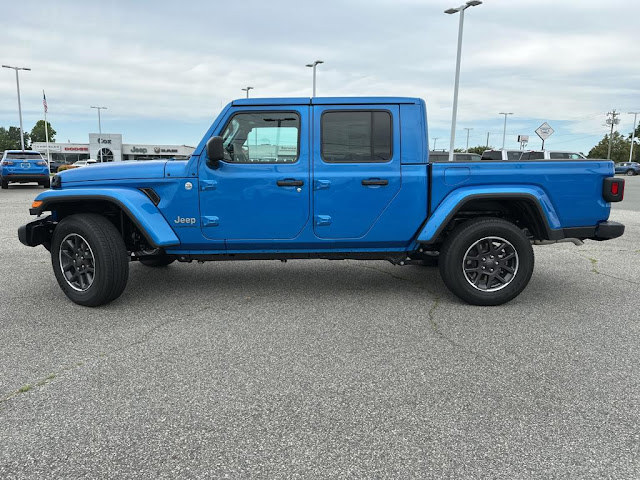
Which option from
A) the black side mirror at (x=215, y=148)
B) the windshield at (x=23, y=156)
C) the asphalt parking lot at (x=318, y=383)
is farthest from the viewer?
the windshield at (x=23, y=156)

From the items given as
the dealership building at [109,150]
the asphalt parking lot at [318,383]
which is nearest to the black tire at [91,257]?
the asphalt parking lot at [318,383]

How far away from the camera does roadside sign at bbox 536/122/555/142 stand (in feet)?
77.7

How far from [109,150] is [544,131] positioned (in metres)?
44.9

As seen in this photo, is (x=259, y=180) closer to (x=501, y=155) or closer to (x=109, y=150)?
(x=501, y=155)

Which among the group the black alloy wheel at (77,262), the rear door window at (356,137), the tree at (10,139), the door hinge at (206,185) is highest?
the tree at (10,139)

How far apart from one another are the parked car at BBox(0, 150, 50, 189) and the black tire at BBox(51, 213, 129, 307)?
17.2 m

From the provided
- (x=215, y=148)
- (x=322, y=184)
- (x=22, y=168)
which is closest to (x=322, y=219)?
(x=322, y=184)

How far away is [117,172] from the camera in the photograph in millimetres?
4438

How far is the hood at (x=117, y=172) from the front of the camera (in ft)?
14.4

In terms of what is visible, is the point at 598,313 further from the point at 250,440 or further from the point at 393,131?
the point at 250,440

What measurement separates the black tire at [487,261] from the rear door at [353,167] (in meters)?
0.77

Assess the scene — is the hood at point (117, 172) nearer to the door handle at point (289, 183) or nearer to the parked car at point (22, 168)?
the door handle at point (289, 183)

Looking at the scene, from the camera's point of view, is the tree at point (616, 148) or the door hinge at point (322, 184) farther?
the tree at point (616, 148)

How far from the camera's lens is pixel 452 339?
366 cm
